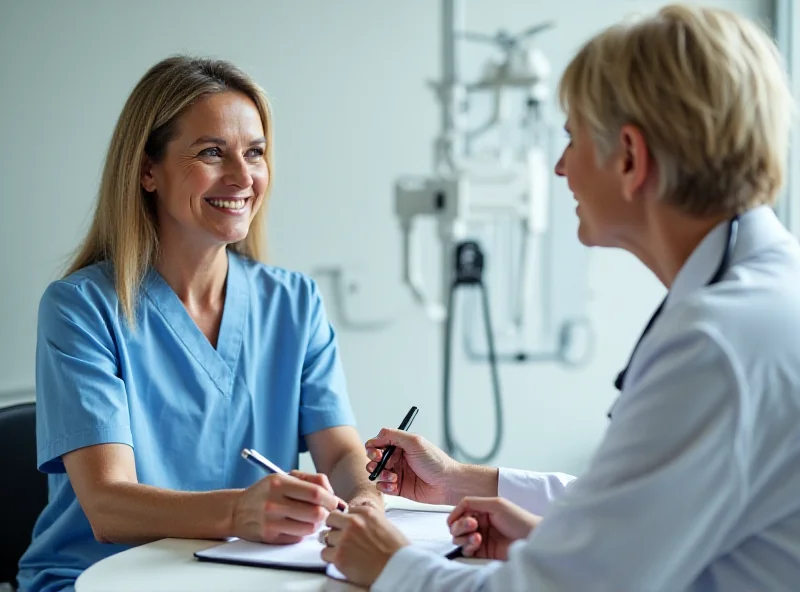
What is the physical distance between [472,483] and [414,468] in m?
0.09

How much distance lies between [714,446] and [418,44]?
240 cm

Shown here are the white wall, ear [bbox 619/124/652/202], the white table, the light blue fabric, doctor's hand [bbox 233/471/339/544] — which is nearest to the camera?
the light blue fabric

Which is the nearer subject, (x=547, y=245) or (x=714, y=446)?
(x=714, y=446)

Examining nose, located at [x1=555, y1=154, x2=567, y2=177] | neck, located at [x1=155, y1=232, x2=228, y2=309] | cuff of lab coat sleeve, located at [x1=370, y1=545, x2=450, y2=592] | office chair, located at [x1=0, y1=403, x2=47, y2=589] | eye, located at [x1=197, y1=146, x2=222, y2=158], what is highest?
eye, located at [x1=197, y1=146, x2=222, y2=158]

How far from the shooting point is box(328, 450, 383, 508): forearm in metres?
1.60

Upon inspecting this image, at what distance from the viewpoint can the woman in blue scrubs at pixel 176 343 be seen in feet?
4.86

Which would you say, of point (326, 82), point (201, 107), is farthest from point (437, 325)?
point (201, 107)

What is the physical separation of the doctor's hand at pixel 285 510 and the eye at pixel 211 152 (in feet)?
2.12

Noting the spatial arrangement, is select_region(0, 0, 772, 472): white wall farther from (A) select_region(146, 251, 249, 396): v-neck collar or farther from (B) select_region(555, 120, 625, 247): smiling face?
(B) select_region(555, 120, 625, 247): smiling face

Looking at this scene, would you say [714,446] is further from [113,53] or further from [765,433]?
[113,53]

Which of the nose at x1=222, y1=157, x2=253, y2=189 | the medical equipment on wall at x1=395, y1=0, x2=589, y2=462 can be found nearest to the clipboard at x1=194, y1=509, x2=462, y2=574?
the nose at x1=222, y1=157, x2=253, y2=189

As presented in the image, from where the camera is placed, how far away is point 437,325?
125 inches

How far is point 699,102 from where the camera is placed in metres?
0.96

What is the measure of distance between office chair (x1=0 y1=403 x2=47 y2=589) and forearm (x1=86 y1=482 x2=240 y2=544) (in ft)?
1.16
